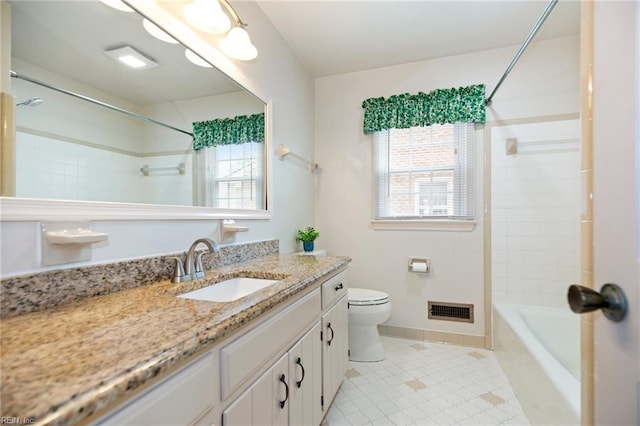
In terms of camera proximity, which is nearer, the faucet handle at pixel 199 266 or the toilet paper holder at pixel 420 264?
the faucet handle at pixel 199 266

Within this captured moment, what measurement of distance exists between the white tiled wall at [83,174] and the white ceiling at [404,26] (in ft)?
4.90

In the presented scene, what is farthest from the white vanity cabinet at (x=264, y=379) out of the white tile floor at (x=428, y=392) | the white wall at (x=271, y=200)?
the white wall at (x=271, y=200)

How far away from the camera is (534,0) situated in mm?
1920

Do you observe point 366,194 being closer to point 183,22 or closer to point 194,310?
point 183,22

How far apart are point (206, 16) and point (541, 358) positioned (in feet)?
7.67

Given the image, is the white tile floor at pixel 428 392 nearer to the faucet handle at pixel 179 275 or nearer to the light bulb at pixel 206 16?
the faucet handle at pixel 179 275

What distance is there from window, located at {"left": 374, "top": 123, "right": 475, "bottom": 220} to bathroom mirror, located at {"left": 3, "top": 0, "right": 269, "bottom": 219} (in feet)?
5.20

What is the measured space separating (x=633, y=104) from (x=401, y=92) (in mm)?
2347

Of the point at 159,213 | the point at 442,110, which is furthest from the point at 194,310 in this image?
the point at 442,110

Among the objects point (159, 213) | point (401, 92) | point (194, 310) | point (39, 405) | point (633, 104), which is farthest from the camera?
point (401, 92)

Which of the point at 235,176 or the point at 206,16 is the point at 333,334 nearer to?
the point at 235,176

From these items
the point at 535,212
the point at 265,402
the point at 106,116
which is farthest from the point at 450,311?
the point at 106,116

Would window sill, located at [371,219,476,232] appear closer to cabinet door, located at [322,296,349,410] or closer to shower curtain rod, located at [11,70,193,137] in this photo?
cabinet door, located at [322,296,349,410]

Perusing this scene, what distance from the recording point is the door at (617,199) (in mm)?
537
